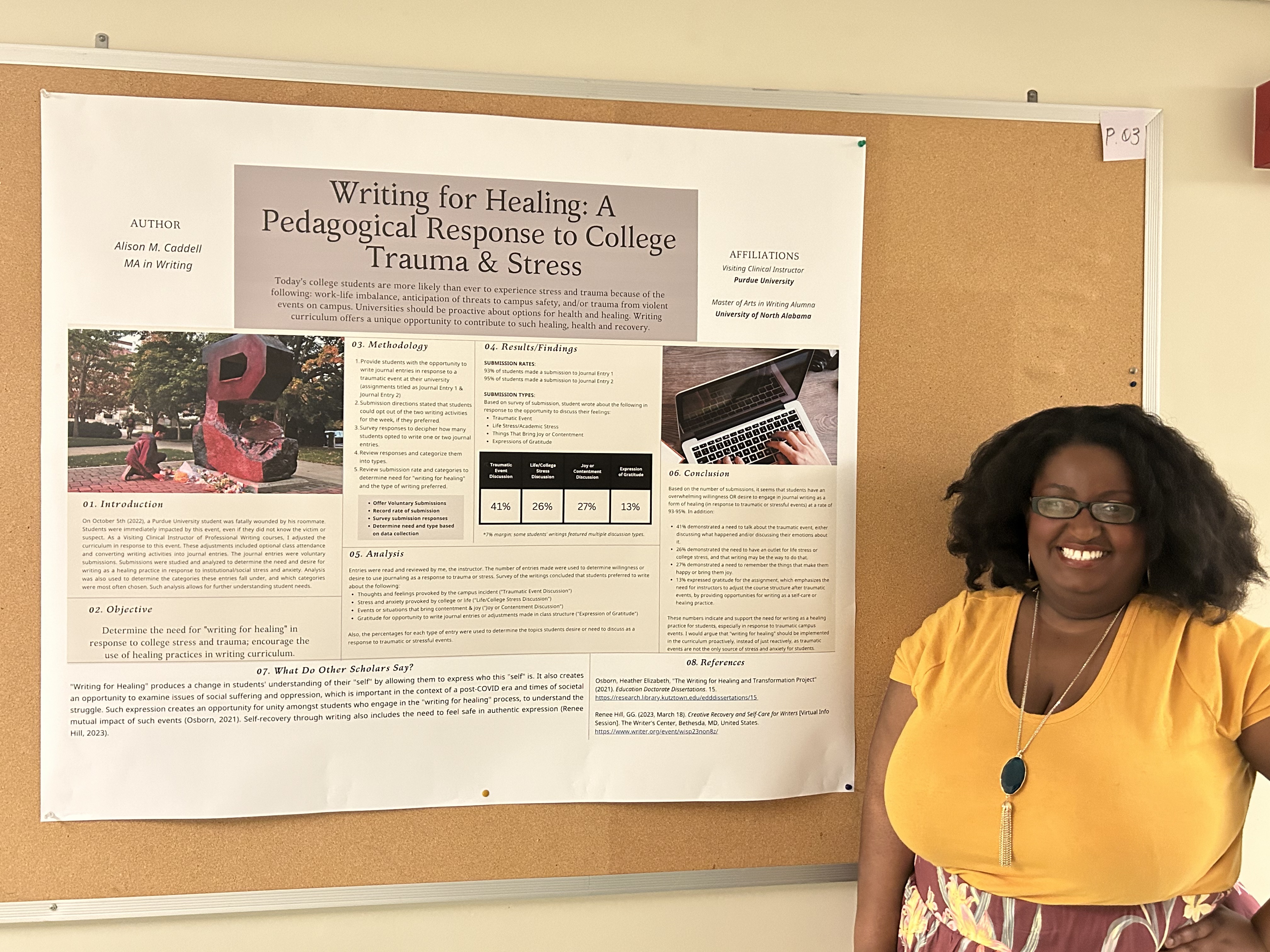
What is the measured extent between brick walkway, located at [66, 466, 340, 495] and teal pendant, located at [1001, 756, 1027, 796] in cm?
133

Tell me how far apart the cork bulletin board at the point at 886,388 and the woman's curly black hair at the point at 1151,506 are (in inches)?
6.5

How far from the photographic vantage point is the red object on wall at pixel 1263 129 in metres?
1.57

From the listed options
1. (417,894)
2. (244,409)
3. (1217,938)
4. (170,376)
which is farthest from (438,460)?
(1217,938)

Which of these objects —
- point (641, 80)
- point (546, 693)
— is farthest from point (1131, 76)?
point (546, 693)

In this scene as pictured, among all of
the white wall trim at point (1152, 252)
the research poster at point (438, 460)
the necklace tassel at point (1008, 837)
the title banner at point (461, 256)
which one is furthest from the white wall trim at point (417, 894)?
the white wall trim at point (1152, 252)

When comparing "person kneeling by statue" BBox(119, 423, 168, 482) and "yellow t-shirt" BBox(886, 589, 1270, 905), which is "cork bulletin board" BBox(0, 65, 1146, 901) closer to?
"yellow t-shirt" BBox(886, 589, 1270, 905)

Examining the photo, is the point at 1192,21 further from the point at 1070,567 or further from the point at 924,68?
the point at 1070,567

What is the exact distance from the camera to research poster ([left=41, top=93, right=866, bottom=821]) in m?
1.39

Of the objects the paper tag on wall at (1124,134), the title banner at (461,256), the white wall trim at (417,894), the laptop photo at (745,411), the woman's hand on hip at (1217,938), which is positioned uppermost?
the paper tag on wall at (1124,134)

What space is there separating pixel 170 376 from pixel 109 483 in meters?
0.20

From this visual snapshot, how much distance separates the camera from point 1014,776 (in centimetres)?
119

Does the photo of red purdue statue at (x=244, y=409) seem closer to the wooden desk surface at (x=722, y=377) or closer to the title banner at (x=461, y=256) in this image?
the title banner at (x=461, y=256)

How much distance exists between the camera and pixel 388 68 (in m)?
1.44

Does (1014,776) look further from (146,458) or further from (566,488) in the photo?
(146,458)
